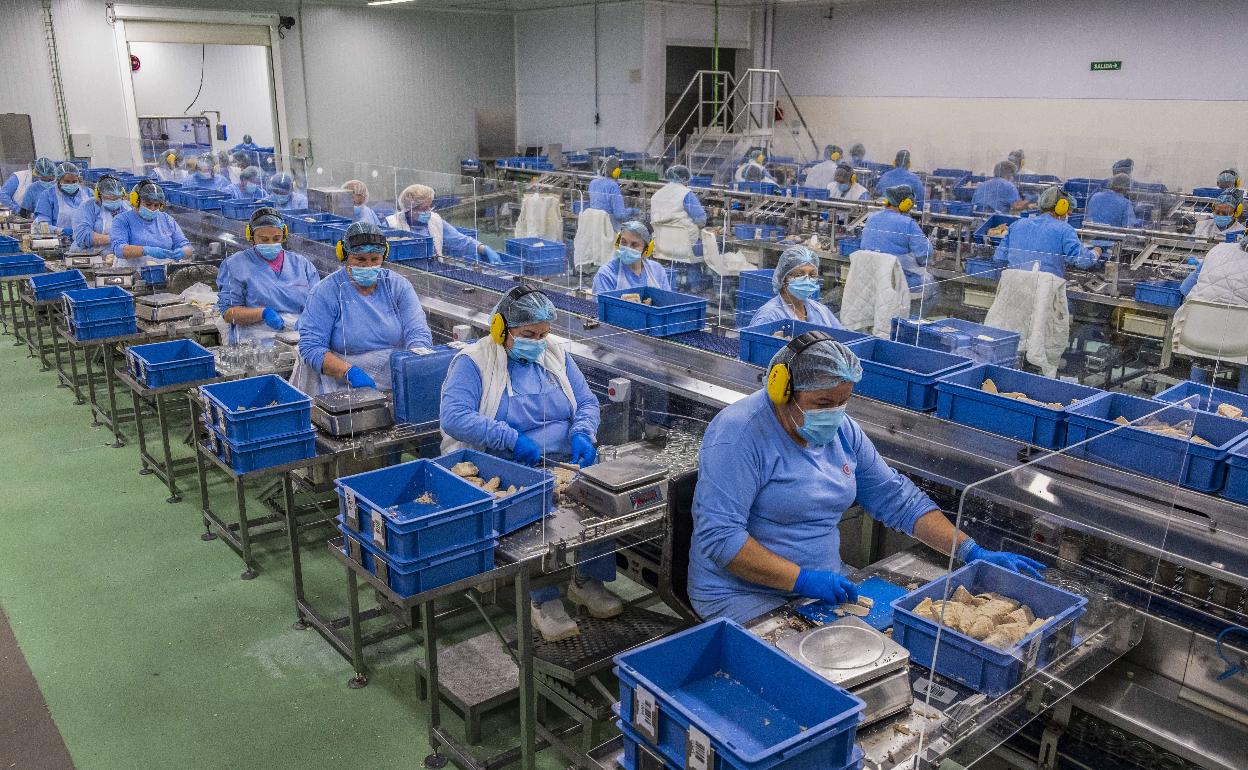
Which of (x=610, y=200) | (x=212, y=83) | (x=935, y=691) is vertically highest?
(x=212, y=83)

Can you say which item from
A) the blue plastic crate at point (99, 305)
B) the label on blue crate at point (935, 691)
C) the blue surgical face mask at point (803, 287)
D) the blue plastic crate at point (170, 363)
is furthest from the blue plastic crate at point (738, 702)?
the blue plastic crate at point (99, 305)

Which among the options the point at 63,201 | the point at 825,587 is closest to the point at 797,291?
the point at 825,587

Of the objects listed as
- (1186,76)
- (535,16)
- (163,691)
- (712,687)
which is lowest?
(163,691)

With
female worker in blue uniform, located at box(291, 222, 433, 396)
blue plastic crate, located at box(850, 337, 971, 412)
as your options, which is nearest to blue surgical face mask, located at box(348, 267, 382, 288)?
Result: female worker in blue uniform, located at box(291, 222, 433, 396)

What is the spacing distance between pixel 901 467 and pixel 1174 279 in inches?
165

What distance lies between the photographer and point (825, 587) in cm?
244

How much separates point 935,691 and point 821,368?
838 millimetres

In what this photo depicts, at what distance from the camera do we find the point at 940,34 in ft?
44.7

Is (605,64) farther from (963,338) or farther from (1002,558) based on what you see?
(1002,558)

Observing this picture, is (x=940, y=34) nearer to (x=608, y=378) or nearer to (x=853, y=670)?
(x=608, y=378)

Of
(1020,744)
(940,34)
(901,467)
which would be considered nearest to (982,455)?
(901,467)

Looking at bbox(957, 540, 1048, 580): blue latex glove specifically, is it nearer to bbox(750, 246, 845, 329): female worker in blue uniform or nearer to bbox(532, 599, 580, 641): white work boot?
bbox(532, 599, 580, 641): white work boot

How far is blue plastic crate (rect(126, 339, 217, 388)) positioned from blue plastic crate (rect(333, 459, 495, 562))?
2.15m

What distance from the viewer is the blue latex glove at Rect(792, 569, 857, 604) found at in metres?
2.43
